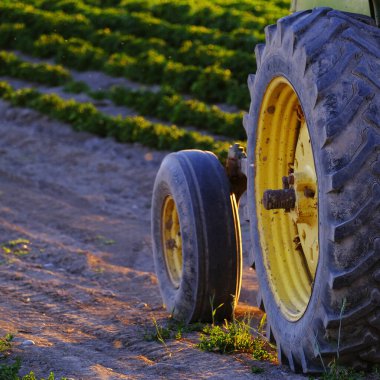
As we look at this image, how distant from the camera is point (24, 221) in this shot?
856 cm

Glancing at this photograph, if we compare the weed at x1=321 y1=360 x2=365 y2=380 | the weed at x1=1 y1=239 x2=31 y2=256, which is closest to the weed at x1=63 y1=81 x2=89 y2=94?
the weed at x1=1 y1=239 x2=31 y2=256

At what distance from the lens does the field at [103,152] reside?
4.45m

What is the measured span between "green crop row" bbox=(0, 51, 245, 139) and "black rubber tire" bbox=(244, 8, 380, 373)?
26.4 feet

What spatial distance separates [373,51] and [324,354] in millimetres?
1072

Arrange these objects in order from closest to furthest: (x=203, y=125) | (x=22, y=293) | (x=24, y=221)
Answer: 1. (x=22, y=293)
2. (x=24, y=221)
3. (x=203, y=125)

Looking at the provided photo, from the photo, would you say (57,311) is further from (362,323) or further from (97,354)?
(362,323)

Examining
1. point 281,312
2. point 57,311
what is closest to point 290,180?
point 281,312

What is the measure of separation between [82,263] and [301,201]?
11.2 ft

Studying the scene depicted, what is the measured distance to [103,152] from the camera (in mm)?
11648

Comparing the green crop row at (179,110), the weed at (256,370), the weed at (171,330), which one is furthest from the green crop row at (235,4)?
the weed at (256,370)

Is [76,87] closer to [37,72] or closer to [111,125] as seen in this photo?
[37,72]

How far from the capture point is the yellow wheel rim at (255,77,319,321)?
390 cm

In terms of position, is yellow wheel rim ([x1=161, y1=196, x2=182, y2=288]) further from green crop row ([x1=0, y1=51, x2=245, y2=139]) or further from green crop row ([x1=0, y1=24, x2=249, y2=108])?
green crop row ([x1=0, y1=24, x2=249, y2=108])

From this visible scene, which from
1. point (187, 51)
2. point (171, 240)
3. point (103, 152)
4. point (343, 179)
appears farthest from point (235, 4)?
point (343, 179)
